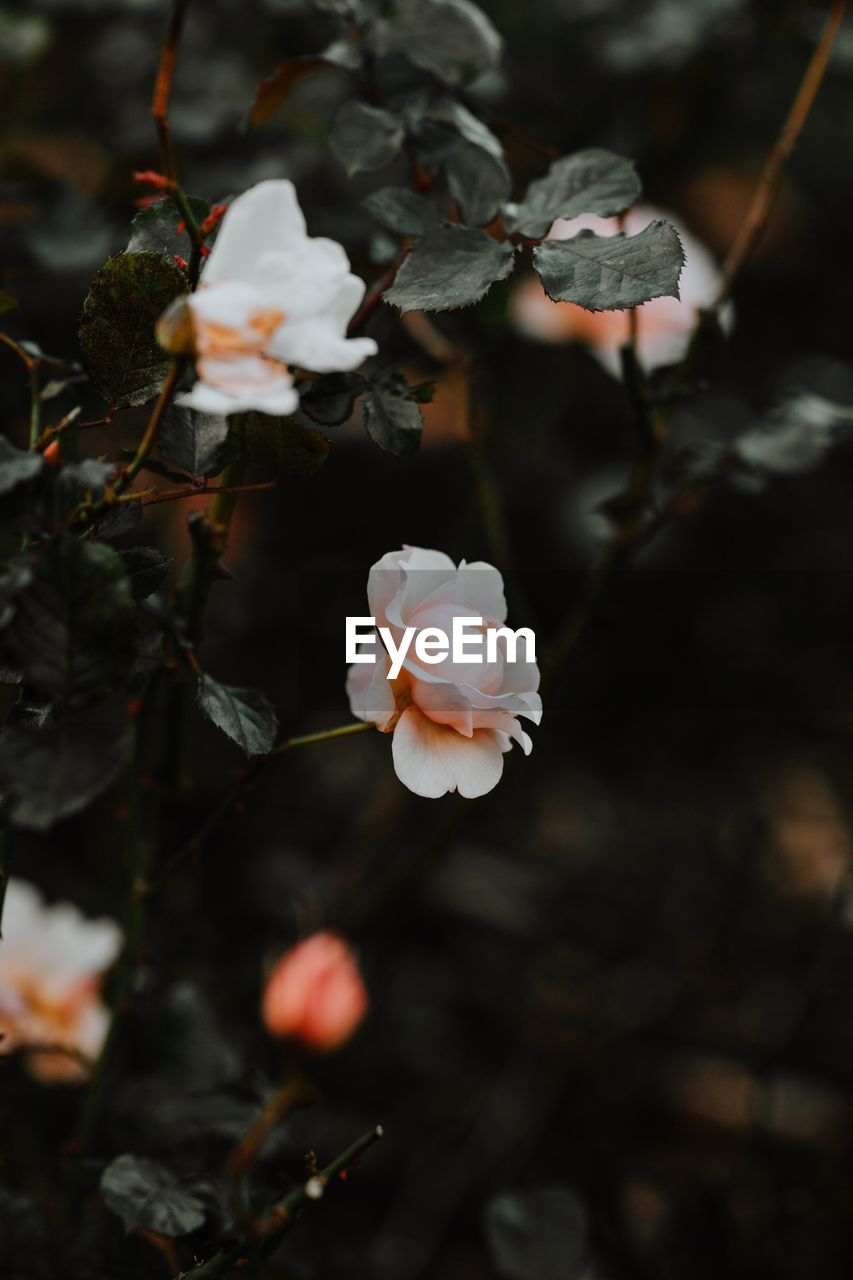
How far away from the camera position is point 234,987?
3.85 ft

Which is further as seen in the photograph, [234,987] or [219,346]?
[234,987]

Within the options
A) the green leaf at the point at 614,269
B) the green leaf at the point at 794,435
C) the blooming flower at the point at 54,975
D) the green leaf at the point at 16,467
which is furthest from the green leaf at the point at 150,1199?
the green leaf at the point at 794,435

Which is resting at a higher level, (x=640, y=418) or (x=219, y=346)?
(x=219, y=346)

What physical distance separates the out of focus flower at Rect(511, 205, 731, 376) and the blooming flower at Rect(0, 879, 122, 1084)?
0.65 m

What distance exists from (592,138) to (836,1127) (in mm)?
1199

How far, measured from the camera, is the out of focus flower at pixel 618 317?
38.9 inches

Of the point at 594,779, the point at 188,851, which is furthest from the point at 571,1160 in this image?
the point at 188,851

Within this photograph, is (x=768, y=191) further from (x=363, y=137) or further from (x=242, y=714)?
(x=242, y=714)

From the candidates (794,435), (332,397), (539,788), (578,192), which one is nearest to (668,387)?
(794,435)

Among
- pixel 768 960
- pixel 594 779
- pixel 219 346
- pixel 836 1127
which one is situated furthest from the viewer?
pixel 594 779

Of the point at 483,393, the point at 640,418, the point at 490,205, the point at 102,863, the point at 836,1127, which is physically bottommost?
the point at 836,1127

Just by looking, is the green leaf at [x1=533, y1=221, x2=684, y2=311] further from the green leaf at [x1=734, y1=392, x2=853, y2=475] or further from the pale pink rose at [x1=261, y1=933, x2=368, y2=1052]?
the pale pink rose at [x1=261, y1=933, x2=368, y2=1052]

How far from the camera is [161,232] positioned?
50 centimetres

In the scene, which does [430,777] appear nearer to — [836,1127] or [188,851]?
[188,851]
